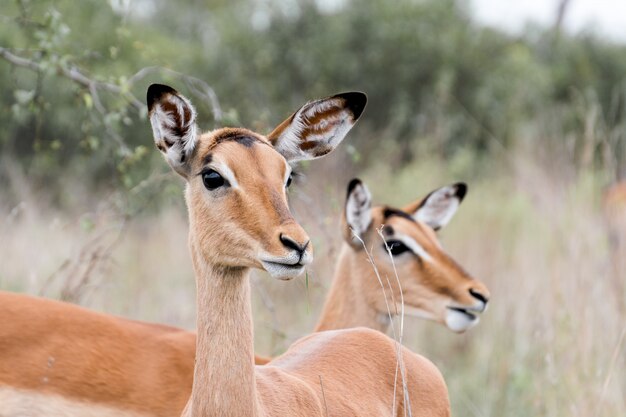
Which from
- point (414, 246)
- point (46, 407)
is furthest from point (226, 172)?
point (414, 246)

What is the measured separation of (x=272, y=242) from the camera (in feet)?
10.3

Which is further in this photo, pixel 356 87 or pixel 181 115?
pixel 356 87

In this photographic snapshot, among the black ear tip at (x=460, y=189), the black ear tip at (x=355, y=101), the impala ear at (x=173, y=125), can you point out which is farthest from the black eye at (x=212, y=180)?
the black ear tip at (x=460, y=189)

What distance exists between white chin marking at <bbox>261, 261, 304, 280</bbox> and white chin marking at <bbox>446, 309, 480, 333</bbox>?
2490 mm

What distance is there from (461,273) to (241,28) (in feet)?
32.9

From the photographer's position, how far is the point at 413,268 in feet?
18.2

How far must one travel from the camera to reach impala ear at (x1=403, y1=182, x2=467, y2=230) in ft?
19.7

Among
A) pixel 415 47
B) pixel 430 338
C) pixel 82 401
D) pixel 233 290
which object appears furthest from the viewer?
pixel 415 47

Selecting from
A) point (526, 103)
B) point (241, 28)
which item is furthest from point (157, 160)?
point (526, 103)

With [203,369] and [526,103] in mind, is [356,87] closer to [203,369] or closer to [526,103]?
[526,103]

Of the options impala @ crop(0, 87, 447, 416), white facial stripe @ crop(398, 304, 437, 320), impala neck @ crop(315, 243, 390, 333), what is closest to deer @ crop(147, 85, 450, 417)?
impala @ crop(0, 87, 447, 416)

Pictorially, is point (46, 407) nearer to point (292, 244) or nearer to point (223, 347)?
point (223, 347)

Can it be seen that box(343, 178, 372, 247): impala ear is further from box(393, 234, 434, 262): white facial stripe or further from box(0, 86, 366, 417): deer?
box(0, 86, 366, 417): deer

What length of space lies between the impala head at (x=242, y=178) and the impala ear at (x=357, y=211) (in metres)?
1.76
